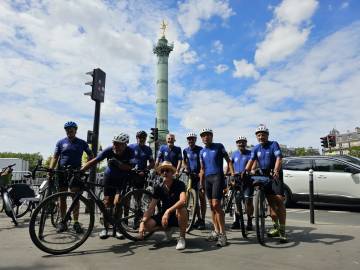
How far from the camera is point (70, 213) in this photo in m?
5.31

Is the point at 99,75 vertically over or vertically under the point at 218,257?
over

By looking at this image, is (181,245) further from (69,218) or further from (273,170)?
(273,170)

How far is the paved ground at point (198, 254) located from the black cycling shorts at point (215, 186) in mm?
750

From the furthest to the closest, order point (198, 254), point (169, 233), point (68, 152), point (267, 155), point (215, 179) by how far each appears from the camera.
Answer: point (68, 152) → point (267, 155) → point (215, 179) → point (169, 233) → point (198, 254)

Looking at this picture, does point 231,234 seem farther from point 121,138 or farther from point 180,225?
point 121,138

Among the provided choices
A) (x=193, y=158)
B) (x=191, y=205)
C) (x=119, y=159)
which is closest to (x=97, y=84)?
(x=193, y=158)

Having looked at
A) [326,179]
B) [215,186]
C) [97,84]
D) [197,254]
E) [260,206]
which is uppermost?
[97,84]

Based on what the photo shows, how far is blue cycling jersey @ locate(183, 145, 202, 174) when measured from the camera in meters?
7.51

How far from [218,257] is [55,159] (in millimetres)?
3579

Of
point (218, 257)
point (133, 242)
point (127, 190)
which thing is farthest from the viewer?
point (127, 190)

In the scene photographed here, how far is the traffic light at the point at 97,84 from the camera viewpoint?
9.61m

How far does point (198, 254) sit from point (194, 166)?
2712 mm

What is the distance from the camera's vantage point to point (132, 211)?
5.79m

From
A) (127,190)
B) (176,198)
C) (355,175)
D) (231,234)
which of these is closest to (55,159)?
(127,190)
